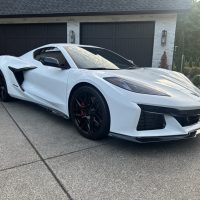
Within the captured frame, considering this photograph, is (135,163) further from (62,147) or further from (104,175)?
(62,147)

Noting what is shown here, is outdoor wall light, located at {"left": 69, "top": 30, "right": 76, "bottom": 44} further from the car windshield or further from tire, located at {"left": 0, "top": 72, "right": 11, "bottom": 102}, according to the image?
the car windshield

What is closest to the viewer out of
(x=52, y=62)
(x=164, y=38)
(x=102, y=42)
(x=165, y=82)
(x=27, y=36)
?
(x=165, y=82)

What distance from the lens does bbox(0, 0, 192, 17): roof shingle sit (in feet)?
31.5

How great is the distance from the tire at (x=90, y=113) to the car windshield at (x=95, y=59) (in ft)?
1.60

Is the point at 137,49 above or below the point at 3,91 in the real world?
above

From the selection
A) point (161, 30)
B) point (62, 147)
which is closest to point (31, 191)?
point (62, 147)

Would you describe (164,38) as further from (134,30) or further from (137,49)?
(134,30)

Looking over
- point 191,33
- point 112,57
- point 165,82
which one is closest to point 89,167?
point 165,82

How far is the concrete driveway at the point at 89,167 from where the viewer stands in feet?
7.29

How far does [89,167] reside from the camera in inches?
105

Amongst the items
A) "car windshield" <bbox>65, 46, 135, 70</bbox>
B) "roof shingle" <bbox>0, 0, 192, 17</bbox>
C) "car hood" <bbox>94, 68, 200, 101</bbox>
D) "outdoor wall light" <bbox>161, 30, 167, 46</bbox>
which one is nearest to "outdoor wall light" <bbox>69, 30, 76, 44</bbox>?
"roof shingle" <bbox>0, 0, 192, 17</bbox>

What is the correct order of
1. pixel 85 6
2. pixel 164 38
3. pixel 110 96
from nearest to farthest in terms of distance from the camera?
pixel 110 96 < pixel 164 38 < pixel 85 6

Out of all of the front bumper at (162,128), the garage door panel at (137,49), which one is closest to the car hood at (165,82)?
the front bumper at (162,128)

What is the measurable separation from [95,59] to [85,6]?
793 cm
